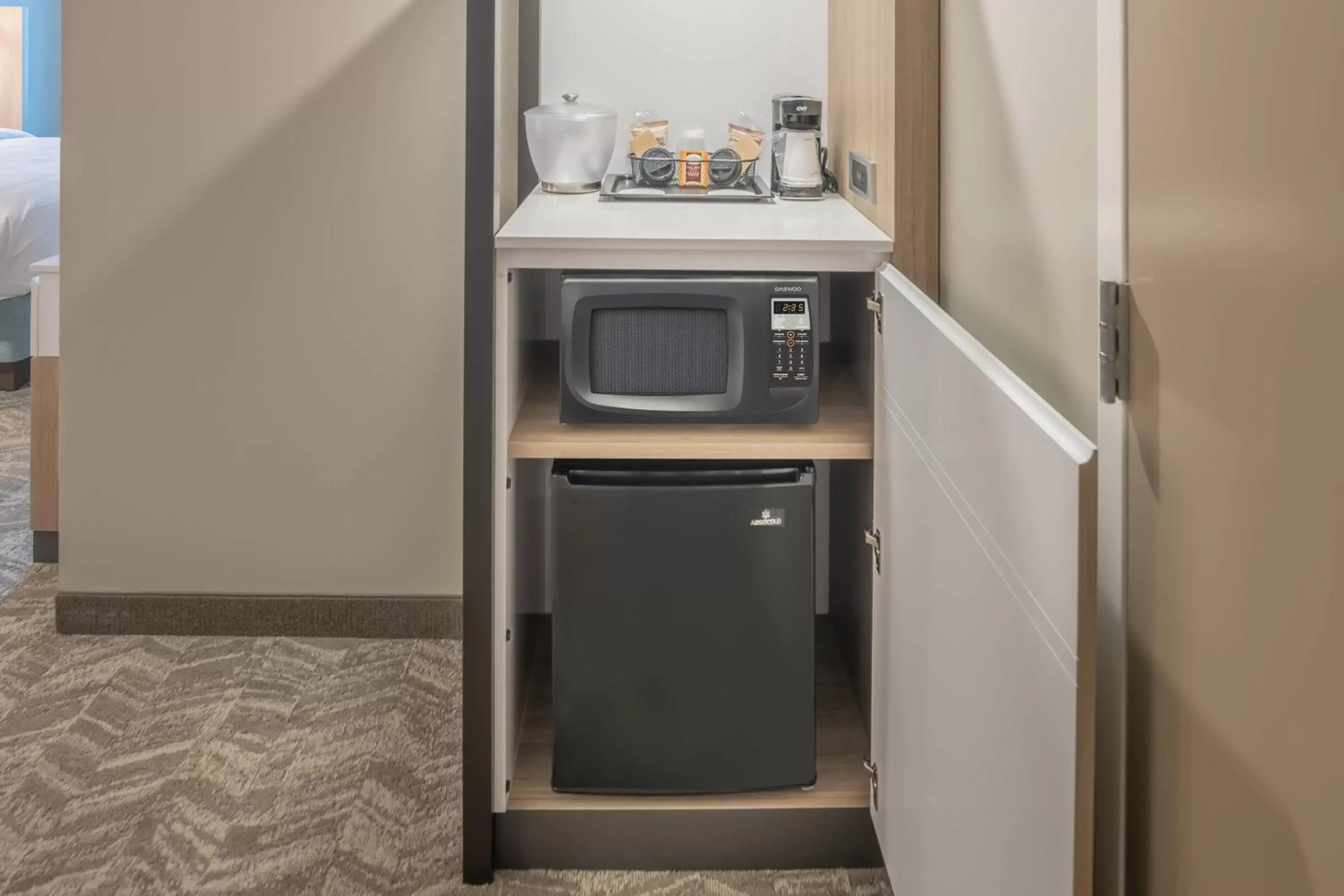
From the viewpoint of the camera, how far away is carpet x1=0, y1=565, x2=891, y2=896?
Result: 1877 millimetres

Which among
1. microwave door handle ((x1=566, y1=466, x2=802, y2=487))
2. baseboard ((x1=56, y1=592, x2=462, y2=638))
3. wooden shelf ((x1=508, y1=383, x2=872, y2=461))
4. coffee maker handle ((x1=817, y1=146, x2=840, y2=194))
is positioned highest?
coffee maker handle ((x1=817, y1=146, x2=840, y2=194))

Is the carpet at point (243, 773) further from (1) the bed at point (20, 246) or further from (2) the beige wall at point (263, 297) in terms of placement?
(1) the bed at point (20, 246)

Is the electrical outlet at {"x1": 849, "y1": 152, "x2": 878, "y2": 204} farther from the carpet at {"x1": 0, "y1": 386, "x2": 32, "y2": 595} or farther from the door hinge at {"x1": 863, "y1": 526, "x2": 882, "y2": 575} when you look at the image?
the carpet at {"x1": 0, "y1": 386, "x2": 32, "y2": 595}

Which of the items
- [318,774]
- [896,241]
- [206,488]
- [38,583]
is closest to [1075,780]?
[896,241]

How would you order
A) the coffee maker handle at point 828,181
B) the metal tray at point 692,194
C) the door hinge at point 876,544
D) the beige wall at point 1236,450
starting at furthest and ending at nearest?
the coffee maker handle at point 828,181
the metal tray at point 692,194
the door hinge at point 876,544
the beige wall at point 1236,450

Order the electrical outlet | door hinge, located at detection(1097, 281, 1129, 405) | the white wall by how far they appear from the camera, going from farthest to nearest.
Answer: the white wall → the electrical outlet → door hinge, located at detection(1097, 281, 1129, 405)

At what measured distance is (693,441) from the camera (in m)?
1.85

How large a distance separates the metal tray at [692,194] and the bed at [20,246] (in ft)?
10.5

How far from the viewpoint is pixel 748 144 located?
95.3 inches

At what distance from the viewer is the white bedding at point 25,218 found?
4.84 meters

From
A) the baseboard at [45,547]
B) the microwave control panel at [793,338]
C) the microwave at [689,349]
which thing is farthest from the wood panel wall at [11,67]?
the microwave control panel at [793,338]

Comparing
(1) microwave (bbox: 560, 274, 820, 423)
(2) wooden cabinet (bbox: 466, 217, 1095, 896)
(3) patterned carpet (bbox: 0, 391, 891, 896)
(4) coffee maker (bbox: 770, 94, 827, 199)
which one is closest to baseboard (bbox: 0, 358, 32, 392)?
(3) patterned carpet (bbox: 0, 391, 891, 896)

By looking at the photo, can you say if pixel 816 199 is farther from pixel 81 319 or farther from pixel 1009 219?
pixel 81 319

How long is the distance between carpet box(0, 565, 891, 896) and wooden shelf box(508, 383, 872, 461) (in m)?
0.62
